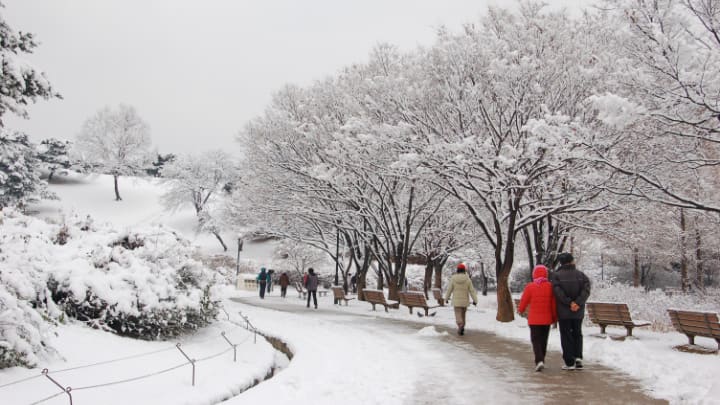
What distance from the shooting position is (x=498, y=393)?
696 centimetres

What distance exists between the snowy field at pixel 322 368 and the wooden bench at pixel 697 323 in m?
0.46

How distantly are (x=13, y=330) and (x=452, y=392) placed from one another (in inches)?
222

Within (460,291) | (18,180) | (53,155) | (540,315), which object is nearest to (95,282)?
(540,315)

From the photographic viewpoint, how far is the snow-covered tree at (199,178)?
60.9m

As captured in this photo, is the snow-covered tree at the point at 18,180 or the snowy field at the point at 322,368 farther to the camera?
the snow-covered tree at the point at 18,180

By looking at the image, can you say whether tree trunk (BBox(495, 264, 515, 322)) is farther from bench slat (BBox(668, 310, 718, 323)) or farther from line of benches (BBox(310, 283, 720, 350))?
bench slat (BBox(668, 310, 718, 323))

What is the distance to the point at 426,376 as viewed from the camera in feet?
26.6

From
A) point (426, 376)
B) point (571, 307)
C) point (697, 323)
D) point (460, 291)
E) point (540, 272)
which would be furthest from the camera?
point (460, 291)

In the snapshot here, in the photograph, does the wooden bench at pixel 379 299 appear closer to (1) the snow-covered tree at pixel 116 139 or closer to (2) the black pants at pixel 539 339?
(2) the black pants at pixel 539 339

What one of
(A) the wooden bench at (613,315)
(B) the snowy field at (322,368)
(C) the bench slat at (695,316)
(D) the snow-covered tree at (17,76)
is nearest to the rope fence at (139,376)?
(B) the snowy field at (322,368)

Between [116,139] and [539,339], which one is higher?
[116,139]

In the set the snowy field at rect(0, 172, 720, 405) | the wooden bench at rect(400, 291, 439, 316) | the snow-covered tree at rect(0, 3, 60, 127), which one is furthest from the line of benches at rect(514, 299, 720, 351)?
the snow-covered tree at rect(0, 3, 60, 127)

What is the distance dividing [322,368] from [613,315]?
6854 mm

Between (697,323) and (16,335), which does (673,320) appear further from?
(16,335)
